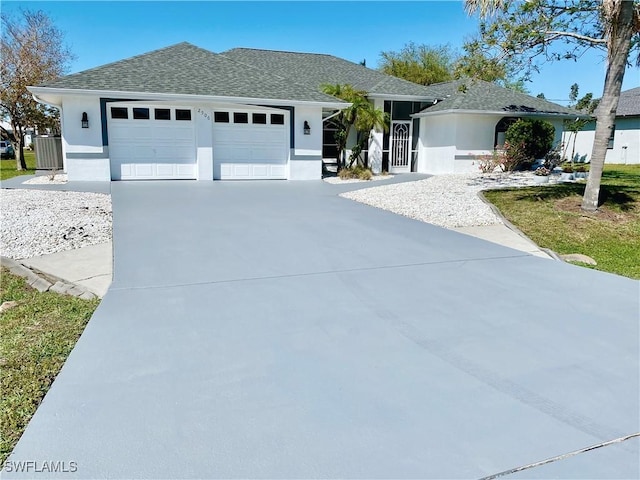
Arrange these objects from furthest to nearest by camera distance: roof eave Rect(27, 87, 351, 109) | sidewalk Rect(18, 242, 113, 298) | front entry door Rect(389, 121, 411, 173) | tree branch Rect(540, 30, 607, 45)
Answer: front entry door Rect(389, 121, 411, 173)
roof eave Rect(27, 87, 351, 109)
tree branch Rect(540, 30, 607, 45)
sidewalk Rect(18, 242, 113, 298)

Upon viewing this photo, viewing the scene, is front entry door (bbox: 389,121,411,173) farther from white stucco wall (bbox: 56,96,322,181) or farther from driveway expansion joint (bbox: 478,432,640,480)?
driveway expansion joint (bbox: 478,432,640,480)

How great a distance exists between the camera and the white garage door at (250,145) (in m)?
16.2

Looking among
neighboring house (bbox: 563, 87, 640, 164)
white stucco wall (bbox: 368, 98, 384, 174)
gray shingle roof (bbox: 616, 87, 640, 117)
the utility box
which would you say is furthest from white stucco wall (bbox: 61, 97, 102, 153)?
gray shingle roof (bbox: 616, 87, 640, 117)

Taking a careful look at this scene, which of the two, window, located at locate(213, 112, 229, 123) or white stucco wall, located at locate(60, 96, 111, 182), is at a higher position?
window, located at locate(213, 112, 229, 123)

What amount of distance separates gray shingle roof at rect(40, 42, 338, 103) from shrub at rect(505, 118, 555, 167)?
7420mm

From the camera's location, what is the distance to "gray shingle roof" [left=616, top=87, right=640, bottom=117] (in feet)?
89.9

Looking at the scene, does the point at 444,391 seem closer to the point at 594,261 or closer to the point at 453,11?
the point at 594,261

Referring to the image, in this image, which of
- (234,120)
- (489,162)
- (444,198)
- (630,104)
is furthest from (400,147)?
(630,104)

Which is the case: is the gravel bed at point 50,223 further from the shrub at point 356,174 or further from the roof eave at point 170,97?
the shrub at point 356,174

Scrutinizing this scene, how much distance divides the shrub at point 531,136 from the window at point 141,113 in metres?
13.7

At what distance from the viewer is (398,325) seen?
4.13 metres

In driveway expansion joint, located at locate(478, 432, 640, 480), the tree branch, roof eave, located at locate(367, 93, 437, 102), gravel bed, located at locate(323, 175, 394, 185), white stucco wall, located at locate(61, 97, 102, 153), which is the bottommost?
driveway expansion joint, located at locate(478, 432, 640, 480)

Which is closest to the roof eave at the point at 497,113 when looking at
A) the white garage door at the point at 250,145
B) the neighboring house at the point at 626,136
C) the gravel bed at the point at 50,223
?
the white garage door at the point at 250,145

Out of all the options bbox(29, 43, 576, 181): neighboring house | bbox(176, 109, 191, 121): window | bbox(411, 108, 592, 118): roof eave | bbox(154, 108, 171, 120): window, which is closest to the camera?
bbox(29, 43, 576, 181): neighboring house
